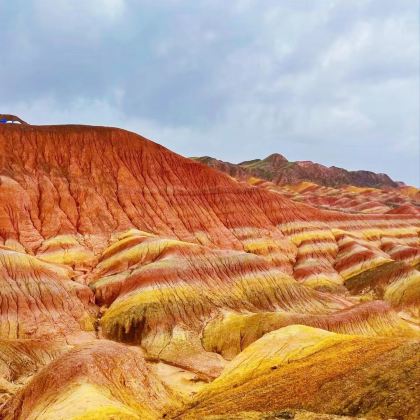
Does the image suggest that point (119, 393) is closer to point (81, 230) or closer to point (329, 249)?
point (81, 230)

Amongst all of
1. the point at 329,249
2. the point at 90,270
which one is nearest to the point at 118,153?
the point at 90,270

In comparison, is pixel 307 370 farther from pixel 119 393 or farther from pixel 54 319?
pixel 54 319

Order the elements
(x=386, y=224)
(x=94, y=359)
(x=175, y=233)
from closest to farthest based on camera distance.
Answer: (x=94, y=359)
(x=175, y=233)
(x=386, y=224)

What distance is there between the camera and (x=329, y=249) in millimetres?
117625

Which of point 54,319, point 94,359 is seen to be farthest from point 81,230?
point 94,359

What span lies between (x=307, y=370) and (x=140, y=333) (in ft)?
120

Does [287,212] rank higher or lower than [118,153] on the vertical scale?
lower

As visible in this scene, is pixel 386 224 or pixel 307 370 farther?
pixel 386 224

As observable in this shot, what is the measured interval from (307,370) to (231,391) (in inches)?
204

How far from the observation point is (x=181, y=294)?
2844 inches

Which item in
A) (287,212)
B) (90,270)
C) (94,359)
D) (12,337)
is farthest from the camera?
(287,212)

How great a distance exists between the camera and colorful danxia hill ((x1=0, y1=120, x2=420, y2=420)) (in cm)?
3125

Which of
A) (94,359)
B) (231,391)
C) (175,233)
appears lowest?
(231,391)

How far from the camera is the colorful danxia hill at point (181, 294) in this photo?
31.2 meters
